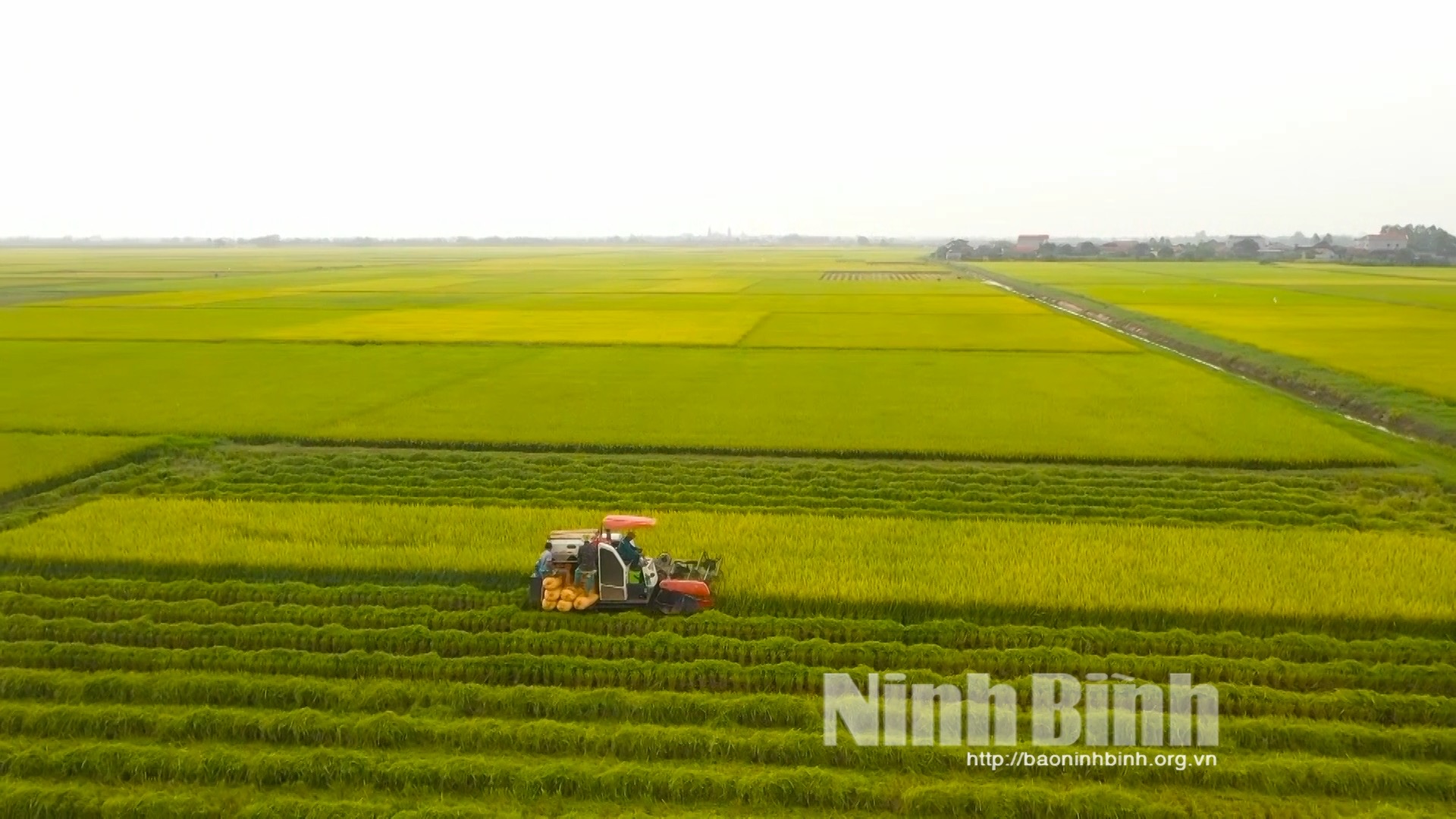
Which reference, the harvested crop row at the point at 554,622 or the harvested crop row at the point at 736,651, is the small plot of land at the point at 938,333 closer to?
the harvested crop row at the point at 554,622

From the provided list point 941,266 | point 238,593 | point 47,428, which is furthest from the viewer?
point 941,266

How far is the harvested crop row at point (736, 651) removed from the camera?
847 cm

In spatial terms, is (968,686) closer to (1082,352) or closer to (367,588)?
(367,588)

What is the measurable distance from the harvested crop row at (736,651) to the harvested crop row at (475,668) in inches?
10.0

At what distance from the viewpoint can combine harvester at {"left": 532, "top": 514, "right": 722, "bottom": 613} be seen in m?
9.61

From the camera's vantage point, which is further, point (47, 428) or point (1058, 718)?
point (47, 428)

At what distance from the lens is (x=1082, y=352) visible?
3000 cm

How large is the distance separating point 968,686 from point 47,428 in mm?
19847

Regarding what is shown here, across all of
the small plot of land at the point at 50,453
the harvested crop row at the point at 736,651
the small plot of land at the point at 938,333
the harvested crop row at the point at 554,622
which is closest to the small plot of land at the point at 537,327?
the small plot of land at the point at 938,333

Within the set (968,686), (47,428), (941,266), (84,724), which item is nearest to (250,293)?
(47,428)

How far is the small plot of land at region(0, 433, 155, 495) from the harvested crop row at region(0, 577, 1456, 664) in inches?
215

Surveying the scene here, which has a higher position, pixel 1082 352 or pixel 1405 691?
pixel 1082 352

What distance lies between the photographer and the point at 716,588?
1012 cm

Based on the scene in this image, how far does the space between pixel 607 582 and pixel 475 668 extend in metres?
1.68
